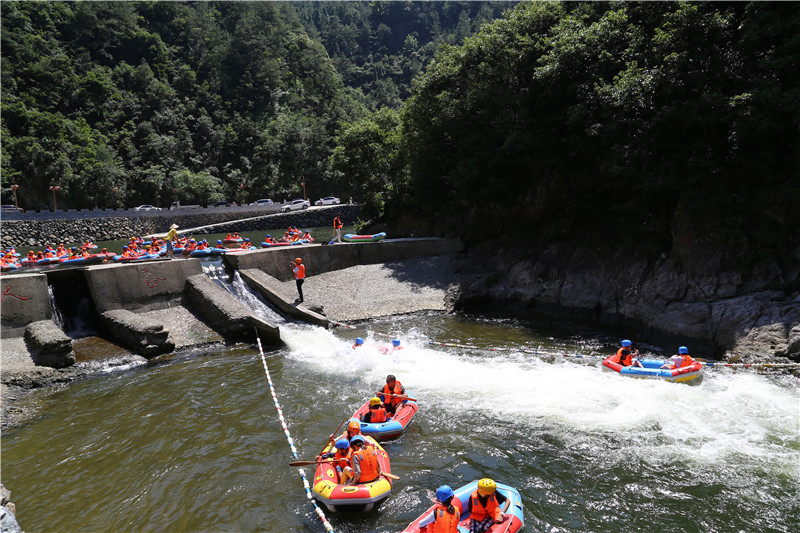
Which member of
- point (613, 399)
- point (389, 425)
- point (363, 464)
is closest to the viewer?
point (363, 464)

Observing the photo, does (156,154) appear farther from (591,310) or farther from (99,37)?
(591,310)

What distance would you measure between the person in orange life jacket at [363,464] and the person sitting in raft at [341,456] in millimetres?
113

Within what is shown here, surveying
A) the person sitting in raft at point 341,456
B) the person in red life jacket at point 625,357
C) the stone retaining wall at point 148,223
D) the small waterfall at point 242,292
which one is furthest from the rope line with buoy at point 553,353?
the stone retaining wall at point 148,223

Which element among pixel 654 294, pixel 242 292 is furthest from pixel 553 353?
pixel 242 292

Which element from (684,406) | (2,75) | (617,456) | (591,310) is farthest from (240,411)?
(2,75)

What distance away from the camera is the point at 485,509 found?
7.21 meters

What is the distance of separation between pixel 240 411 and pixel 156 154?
240ft

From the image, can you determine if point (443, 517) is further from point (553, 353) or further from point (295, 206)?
point (295, 206)

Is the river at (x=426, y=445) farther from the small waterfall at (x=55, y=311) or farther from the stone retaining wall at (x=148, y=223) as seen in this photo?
the stone retaining wall at (x=148, y=223)

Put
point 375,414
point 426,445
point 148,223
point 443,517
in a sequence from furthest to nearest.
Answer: point 148,223 → point 375,414 → point 426,445 → point 443,517

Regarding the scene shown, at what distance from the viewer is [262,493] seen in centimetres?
870

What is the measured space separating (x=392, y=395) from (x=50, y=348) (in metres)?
10.9

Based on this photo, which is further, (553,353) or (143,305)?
(143,305)

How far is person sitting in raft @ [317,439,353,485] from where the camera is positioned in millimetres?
8444
